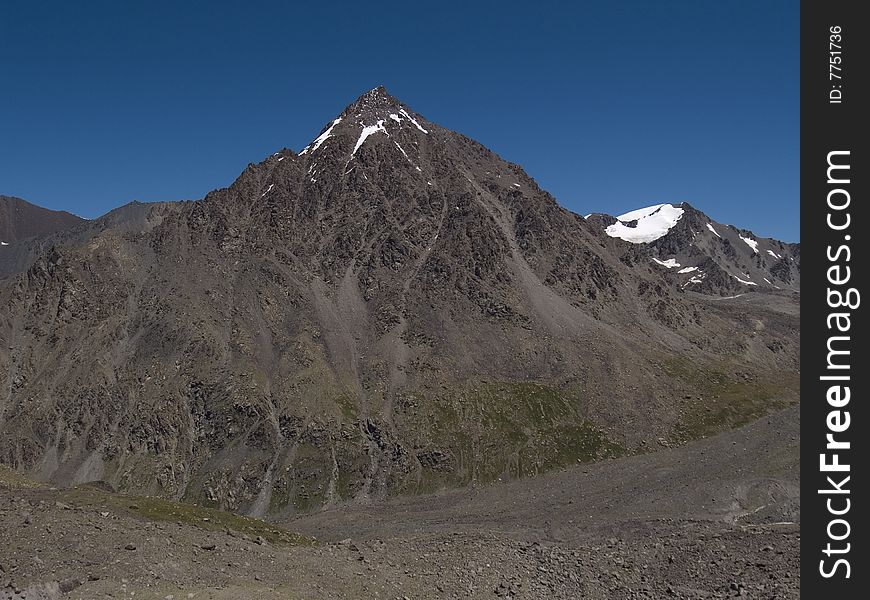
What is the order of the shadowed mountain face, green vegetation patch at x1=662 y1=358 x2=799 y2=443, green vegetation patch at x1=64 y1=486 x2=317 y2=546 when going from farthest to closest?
green vegetation patch at x1=662 y1=358 x2=799 y2=443, the shadowed mountain face, green vegetation patch at x1=64 y1=486 x2=317 y2=546

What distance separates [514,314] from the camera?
6654 inches

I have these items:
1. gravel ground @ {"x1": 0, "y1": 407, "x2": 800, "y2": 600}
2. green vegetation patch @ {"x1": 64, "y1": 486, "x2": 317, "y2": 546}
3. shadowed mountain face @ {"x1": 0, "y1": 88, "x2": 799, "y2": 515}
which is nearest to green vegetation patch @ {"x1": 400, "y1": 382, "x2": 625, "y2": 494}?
shadowed mountain face @ {"x1": 0, "y1": 88, "x2": 799, "y2": 515}

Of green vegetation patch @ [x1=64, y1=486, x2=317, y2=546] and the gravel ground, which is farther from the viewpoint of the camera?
green vegetation patch @ [x1=64, y1=486, x2=317, y2=546]

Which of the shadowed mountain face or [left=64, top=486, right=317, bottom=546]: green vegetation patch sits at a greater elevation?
the shadowed mountain face

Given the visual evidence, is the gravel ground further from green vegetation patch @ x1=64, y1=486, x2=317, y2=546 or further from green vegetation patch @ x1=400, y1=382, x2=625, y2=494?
green vegetation patch @ x1=400, y1=382, x2=625, y2=494

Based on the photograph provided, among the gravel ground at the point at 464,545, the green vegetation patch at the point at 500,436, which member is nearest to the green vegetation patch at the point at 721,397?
the green vegetation patch at the point at 500,436

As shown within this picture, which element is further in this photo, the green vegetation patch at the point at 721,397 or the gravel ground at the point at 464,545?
the green vegetation patch at the point at 721,397

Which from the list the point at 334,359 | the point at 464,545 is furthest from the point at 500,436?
the point at 464,545

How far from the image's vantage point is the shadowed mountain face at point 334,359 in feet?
418

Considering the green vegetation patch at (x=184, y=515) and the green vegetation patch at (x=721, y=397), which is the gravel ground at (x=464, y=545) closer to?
the green vegetation patch at (x=184, y=515)

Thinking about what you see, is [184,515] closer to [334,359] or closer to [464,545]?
[464,545]

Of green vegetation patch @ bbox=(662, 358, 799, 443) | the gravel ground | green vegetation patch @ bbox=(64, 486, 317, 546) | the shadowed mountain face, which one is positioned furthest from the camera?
green vegetation patch @ bbox=(662, 358, 799, 443)

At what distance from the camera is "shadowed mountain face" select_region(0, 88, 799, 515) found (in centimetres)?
12744
